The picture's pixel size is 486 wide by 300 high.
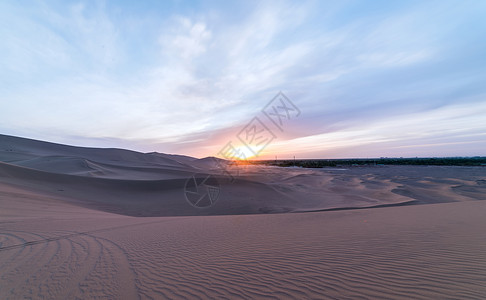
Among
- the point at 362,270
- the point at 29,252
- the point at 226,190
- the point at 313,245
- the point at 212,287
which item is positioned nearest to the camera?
the point at 212,287

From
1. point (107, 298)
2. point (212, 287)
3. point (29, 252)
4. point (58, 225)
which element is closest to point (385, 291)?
point (212, 287)

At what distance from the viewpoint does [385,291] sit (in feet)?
8.83

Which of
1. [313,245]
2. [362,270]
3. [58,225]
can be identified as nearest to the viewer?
[362,270]

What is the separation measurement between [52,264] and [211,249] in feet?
8.62

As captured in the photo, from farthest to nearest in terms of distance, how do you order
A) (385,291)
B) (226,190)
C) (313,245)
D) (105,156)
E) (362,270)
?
(105,156) → (226,190) → (313,245) → (362,270) → (385,291)

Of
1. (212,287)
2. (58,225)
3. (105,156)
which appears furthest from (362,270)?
(105,156)

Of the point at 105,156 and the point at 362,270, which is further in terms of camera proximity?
the point at 105,156

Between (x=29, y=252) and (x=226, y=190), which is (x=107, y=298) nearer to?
(x=29, y=252)

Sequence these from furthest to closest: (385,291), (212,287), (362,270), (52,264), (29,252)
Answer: (29,252) < (52,264) < (362,270) < (212,287) < (385,291)

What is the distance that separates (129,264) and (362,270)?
12.2 feet

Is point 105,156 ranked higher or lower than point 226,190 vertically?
higher

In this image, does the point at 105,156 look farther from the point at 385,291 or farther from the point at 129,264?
the point at 385,291

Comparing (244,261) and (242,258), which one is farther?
(242,258)

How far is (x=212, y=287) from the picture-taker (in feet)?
9.68
